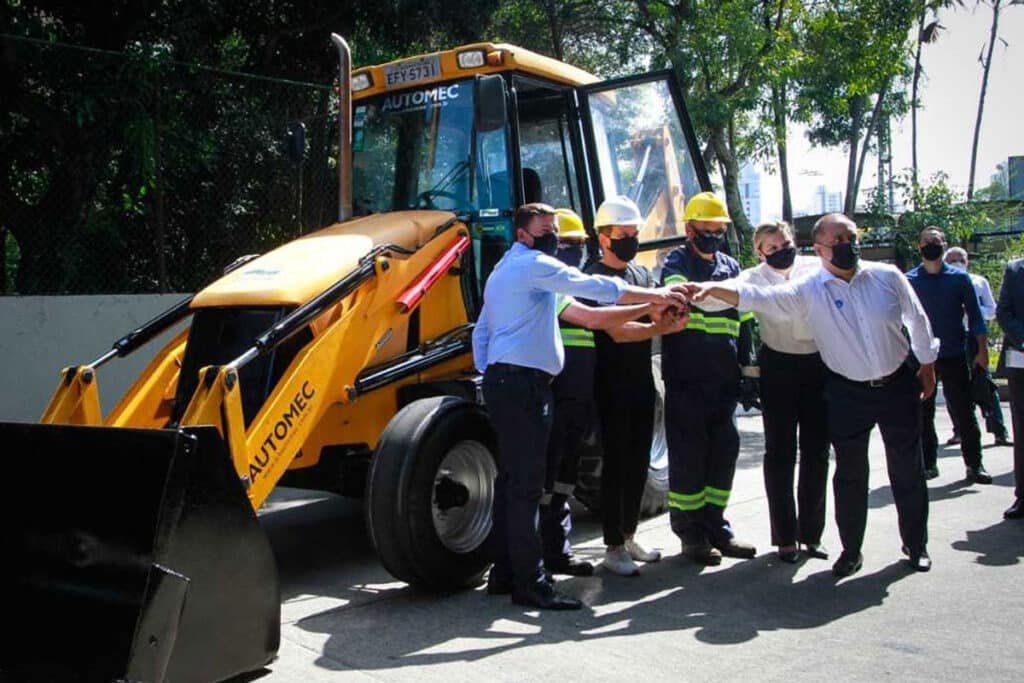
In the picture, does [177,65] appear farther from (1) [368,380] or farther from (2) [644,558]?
(2) [644,558]

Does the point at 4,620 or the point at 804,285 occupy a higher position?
the point at 804,285

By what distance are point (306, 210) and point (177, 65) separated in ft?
5.61

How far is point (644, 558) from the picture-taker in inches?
238

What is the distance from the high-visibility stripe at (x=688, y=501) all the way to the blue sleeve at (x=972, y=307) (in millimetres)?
3426

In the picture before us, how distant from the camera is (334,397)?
5.47m

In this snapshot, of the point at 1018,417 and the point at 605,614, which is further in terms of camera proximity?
the point at 1018,417

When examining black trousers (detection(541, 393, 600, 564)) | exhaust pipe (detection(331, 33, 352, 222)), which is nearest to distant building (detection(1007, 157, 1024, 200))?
exhaust pipe (detection(331, 33, 352, 222))

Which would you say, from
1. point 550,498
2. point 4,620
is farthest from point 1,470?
point 550,498

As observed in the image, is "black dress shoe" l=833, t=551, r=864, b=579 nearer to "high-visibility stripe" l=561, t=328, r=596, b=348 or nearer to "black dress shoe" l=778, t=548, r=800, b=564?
"black dress shoe" l=778, t=548, r=800, b=564

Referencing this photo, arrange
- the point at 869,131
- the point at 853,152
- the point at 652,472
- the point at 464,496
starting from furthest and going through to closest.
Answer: the point at 853,152, the point at 869,131, the point at 652,472, the point at 464,496

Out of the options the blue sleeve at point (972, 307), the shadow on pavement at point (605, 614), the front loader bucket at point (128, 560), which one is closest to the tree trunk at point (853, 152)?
the blue sleeve at point (972, 307)

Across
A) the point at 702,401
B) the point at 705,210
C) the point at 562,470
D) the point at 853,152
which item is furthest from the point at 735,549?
the point at 853,152

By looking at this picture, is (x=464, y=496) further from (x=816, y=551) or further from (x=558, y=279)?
(x=816, y=551)

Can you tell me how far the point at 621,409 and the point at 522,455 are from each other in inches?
34.4
